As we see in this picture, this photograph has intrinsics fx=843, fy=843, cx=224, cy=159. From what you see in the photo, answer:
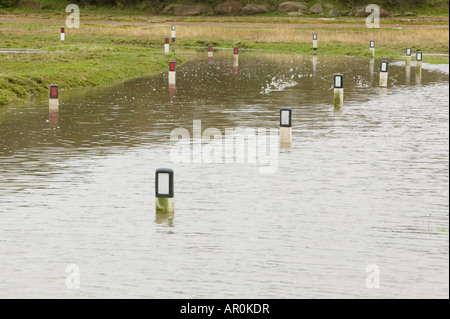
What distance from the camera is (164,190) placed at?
11.5 meters

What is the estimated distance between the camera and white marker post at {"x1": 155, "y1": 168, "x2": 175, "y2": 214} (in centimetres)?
1129

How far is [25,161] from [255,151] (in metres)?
4.49

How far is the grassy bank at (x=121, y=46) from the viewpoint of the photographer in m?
30.5

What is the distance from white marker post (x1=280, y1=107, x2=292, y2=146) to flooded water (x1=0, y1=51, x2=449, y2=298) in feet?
2.28

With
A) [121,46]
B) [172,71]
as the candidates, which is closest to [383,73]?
[172,71]

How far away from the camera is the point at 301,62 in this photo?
4438 cm

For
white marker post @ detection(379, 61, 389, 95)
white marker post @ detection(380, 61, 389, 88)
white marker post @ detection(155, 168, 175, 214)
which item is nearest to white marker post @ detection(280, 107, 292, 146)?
white marker post @ detection(155, 168, 175, 214)

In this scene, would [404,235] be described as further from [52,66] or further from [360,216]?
[52,66]

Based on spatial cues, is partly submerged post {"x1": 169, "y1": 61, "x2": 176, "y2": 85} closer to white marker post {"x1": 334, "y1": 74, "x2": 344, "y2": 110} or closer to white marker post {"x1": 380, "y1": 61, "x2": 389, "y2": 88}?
white marker post {"x1": 380, "y1": 61, "x2": 389, "y2": 88}

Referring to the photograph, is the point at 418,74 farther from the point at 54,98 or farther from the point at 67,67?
the point at 54,98

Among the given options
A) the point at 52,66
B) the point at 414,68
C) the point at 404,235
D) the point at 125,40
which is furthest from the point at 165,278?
the point at 125,40

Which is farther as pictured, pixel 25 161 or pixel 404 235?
pixel 25 161

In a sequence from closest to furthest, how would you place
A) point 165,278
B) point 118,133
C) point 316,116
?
point 165,278
point 118,133
point 316,116

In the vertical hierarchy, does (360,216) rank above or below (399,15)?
below
